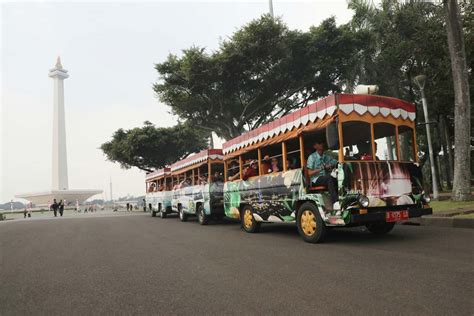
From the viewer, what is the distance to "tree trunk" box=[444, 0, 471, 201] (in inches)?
497

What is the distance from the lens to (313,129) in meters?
7.92

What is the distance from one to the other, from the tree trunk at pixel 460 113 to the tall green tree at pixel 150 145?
100 feet

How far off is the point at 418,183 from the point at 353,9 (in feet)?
57.4

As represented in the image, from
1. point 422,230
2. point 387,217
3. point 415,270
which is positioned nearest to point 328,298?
point 415,270

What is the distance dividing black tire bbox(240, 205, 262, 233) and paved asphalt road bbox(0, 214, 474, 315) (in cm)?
222

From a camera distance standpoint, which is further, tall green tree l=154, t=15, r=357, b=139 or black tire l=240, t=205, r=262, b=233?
tall green tree l=154, t=15, r=357, b=139

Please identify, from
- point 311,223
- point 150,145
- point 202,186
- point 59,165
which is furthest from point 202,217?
point 59,165

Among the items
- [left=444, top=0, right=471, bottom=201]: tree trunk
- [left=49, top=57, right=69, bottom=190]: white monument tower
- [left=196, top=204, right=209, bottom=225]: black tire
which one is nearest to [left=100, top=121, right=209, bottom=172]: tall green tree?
[left=49, top=57, right=69, bottom=190]: white monument tower

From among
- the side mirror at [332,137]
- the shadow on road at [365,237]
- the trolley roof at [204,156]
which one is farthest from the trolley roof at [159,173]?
the side mirror at [332,137]

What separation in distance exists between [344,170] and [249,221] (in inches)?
168

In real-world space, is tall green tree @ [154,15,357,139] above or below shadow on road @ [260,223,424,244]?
above

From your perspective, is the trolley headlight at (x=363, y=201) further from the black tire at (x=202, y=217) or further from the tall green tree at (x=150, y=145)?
the tall green tree at (x=150, y=145)

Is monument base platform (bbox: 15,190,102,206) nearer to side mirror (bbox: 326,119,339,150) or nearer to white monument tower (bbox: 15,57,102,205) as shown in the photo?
white monument tower (bbox: 15,57,102,205)

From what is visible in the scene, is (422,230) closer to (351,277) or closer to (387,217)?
(387,217)
